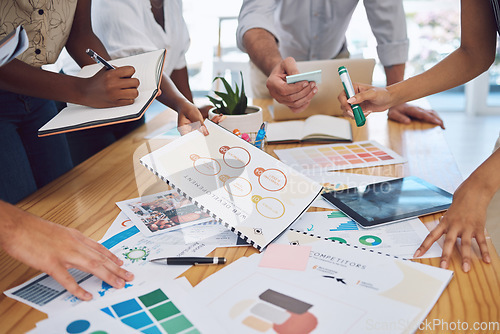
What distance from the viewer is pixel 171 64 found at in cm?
158

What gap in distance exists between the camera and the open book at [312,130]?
1.28 metres

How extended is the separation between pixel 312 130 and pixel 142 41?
61 centimetres

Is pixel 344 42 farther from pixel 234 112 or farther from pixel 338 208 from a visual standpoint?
pixel 338 208

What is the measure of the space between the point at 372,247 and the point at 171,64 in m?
1.13

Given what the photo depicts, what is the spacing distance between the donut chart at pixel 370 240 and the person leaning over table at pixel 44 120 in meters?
0.40

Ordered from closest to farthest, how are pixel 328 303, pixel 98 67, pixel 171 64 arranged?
pixel 328 303, pixel 98 67, pixel 171 64

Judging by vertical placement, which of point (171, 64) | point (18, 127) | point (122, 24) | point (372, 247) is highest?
point (122, 24)

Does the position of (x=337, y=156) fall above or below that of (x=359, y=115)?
below

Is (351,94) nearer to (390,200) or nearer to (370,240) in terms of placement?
(390,200)

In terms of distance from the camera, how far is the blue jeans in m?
1.14

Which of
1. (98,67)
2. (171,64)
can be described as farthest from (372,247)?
(171,64)

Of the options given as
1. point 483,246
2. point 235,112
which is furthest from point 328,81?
point 483,246

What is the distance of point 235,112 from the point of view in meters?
1.14

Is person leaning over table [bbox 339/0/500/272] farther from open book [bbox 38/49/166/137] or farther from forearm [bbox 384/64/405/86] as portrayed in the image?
forearm [bbox 384/64/405/86]
